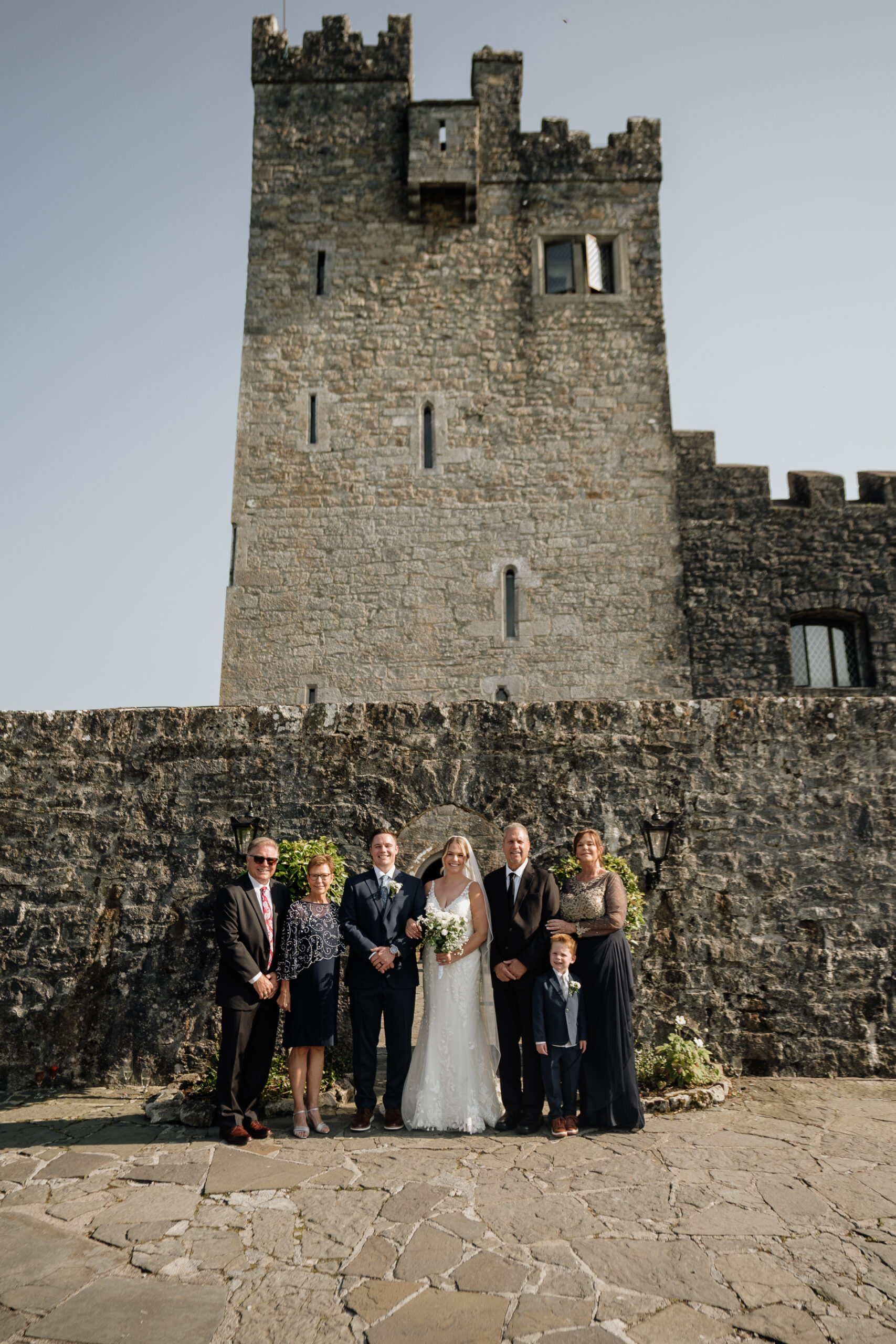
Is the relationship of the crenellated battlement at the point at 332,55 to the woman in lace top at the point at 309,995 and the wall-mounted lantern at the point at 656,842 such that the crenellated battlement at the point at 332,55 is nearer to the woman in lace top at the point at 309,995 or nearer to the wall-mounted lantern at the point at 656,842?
the wall-mounted lantern at the point at 656,842

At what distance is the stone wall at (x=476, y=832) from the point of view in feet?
19.0

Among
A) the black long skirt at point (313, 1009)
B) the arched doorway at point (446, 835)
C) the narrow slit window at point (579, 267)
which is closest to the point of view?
the black long skirt at point (313, 1009)

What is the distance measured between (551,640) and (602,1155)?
8.37 m

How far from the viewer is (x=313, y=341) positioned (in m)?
12.9

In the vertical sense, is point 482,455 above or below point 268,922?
above

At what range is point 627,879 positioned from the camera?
18.8ft

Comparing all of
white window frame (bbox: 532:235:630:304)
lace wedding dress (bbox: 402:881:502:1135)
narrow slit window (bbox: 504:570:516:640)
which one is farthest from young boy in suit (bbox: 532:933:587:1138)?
white window frame (bbox: 532:235:630:304)

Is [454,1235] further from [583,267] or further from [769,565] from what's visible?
[583,267]

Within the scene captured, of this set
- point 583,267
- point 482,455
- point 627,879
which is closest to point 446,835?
point 627,879

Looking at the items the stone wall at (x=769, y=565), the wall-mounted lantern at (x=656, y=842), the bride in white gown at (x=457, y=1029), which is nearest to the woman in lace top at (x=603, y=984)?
the bride in white gown at (x=457, y=1029)

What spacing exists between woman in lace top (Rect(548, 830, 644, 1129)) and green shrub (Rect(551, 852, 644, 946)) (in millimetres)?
333

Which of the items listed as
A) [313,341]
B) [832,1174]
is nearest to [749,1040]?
[832,1174]

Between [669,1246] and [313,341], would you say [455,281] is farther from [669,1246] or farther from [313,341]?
[669,1246]

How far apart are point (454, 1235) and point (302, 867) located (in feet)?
7.74
